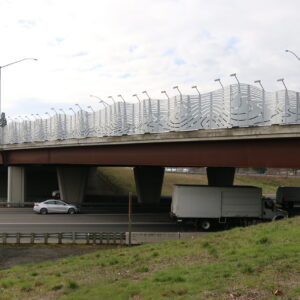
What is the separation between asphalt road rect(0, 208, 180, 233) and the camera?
3097cm

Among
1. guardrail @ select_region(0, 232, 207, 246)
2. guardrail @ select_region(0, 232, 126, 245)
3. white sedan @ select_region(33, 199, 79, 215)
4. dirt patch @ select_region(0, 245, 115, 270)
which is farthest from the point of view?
white sedan @ select_region(33, 199, 79, 215)

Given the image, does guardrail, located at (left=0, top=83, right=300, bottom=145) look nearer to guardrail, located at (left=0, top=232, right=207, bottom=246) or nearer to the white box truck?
the white box truck

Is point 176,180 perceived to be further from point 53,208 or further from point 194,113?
point 194,113

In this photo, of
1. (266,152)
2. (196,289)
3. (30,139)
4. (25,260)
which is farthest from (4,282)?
(30,139)

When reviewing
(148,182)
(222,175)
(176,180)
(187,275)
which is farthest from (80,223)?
(176,180)

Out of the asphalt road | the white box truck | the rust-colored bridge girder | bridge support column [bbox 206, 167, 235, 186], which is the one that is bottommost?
the asphalt road

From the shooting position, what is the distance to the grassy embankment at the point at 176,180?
76.8m

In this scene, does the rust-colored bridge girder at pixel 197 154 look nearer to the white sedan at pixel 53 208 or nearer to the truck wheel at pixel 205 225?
the white sedan at pixel 53 208

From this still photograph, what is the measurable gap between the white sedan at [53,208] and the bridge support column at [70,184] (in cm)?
1079

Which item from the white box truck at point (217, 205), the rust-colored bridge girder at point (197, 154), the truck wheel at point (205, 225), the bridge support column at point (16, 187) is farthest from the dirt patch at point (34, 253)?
the bridge support column at point (16, 187)

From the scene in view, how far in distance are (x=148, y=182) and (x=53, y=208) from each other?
15991 mm

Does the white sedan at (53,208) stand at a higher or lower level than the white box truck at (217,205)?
lower

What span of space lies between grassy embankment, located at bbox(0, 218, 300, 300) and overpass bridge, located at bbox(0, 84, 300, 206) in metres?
8.74

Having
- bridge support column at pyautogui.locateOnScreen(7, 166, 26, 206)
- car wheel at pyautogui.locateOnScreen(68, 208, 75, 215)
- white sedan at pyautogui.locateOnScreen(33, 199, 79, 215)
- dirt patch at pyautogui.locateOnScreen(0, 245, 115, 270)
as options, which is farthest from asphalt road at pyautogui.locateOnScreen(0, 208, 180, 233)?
bridge support column at pyautogui.locateOnScreen(7, 166, 26, 206)
